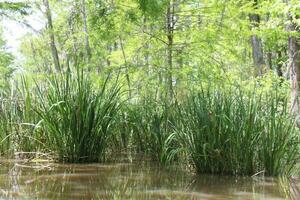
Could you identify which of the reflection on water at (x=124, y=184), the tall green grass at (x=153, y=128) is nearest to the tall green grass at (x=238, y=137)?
the reflection on water at (x=124, y=184)

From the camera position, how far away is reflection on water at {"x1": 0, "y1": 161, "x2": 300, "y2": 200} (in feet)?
9.86

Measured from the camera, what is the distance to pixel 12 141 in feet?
17.5

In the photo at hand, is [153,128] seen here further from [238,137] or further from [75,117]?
[238,137]

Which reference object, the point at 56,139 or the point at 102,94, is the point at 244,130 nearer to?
the point at 102,94

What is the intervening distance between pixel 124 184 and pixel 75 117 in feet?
4.63

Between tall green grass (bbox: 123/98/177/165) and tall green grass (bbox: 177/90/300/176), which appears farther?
tall green grass (bbox: 123/98/177/165)

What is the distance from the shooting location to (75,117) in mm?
4645

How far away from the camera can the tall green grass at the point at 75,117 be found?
465 centimetres

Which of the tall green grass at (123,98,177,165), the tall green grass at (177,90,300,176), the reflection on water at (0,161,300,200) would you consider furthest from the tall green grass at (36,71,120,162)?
the tall green grass at (177,90,300,176)

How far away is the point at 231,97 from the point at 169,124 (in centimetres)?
90

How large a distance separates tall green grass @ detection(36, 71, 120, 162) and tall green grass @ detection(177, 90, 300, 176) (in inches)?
41.3

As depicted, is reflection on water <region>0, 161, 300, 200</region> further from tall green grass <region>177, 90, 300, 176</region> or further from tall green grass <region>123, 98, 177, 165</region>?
tall green grass <region>123, 98, 177, 165</region>

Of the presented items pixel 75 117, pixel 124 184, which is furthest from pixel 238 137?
pixel 75 117

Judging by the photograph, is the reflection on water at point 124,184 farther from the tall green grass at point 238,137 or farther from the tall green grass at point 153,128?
the tall green grass at point 153,128
